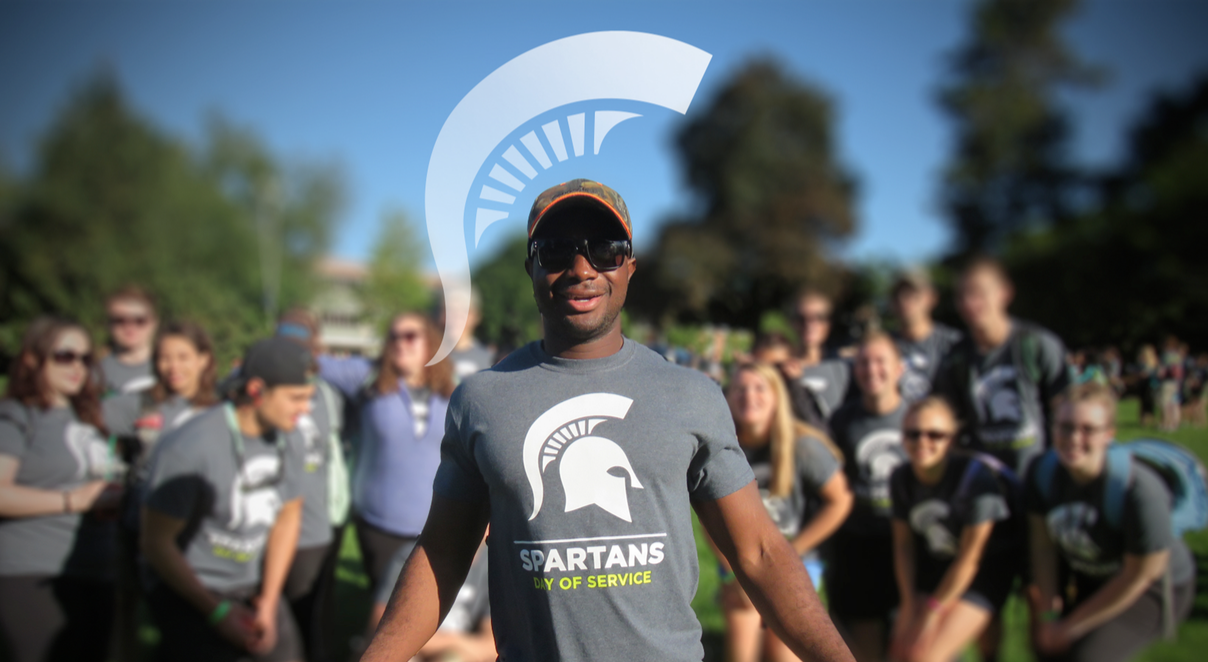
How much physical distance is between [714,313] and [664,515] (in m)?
39.7

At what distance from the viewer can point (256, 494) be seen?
3.47 meters

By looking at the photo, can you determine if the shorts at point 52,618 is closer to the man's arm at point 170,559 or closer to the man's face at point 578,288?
the man's arm at point 170,559

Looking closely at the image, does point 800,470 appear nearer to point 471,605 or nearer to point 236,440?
point 471,605

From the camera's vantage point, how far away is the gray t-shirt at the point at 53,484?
3637 millimetres

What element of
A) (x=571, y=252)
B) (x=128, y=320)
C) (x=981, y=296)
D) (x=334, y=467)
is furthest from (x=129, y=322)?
(x=981, y=296)

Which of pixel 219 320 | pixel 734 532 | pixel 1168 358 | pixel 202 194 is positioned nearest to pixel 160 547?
pixel 734 532

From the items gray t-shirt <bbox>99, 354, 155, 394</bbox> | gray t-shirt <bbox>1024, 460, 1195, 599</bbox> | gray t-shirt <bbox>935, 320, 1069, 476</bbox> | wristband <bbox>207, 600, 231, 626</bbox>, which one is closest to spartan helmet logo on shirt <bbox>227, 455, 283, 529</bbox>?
wristband <bbox>207, 600, 231, 626</bbox>

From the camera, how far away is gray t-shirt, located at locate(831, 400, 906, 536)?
13.7 feet

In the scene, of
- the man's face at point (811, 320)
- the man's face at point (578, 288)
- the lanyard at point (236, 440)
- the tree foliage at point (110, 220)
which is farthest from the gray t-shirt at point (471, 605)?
the tree foliage at point (110, 220)

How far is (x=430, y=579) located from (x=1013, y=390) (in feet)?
12.6

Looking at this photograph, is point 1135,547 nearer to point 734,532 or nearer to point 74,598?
point 734,532

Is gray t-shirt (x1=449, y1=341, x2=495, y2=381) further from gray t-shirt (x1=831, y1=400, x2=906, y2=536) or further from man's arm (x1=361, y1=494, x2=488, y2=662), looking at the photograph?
man's arm (x1=361, y1=494, x2=488, y2=662)

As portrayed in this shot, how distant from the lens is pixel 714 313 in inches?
1606

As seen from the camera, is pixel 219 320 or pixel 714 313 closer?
pixel 219 320
